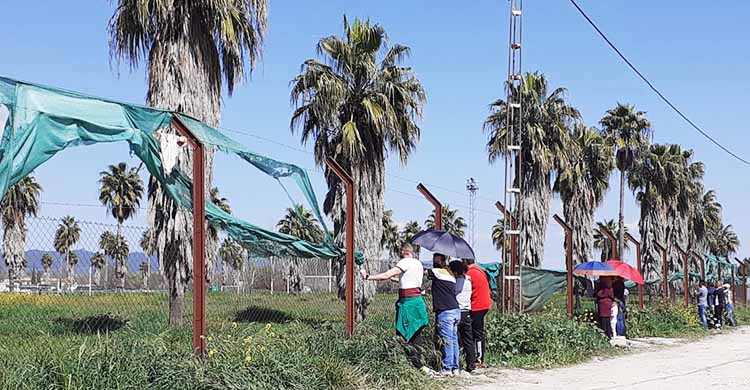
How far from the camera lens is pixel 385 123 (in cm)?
2219

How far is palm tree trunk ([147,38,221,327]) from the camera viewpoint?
1659 centimetres

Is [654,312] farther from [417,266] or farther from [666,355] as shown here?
[417,266]

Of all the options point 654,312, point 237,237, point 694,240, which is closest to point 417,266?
point 237,237

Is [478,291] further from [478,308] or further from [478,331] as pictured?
[478,331]

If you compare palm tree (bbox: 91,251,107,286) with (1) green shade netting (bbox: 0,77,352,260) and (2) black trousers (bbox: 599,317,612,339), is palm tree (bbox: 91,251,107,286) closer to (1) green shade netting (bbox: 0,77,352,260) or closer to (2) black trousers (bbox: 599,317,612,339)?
(1) green shade netting (bbox: 0,77,352,260)

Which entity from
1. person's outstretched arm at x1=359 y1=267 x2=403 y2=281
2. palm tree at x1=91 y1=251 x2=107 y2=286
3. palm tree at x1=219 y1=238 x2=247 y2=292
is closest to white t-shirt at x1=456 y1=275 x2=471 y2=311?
person's outstretched arm at x1=359 y1=267 x2=403 y2=281

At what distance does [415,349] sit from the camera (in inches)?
468

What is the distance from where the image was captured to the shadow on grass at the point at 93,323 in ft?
34.1

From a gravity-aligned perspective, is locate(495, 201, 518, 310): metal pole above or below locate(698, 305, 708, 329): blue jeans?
above

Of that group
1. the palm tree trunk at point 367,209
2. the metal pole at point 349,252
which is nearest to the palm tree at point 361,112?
the palm tree trunk at point 367,209

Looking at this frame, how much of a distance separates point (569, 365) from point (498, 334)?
119 cm

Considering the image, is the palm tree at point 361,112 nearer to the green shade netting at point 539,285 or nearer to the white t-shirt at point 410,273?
the green shade netting at point 539,285

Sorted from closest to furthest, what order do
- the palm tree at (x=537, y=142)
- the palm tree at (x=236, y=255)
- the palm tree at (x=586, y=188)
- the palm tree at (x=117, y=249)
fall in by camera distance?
the palm tree at (x=117, y=249) < the palm tree at (x=236, y=255) < the palm tree at (x=537, y=142) < the palm tree at (x=586, y=188)

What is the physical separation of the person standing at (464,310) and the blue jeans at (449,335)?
367mm
